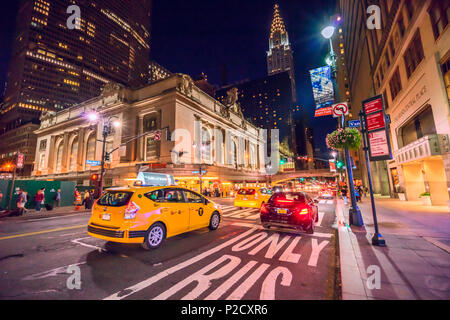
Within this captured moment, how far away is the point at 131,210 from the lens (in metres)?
5.24

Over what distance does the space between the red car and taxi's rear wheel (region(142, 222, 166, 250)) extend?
13.3 feet

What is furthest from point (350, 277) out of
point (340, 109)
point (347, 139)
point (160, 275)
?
point (340, 109)

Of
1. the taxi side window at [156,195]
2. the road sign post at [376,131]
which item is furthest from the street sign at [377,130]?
the taxi side window at [156,195]

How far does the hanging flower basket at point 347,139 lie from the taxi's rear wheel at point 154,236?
8834 mm

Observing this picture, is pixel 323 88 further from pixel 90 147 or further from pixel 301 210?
pixel 90 147

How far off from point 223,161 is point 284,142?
111 m

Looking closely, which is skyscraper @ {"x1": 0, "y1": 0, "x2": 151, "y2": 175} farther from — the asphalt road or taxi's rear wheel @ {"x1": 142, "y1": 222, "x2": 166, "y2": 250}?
taxi's rear wheel @ {"x1": 142, "y1": 222, "x2": 166, "y2": 250}

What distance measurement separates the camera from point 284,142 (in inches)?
6122

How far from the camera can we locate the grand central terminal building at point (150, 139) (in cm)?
3919

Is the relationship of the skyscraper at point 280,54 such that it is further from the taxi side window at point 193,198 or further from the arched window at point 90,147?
the taxi side window at point 193,198
